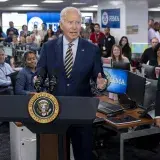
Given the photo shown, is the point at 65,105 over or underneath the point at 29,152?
over

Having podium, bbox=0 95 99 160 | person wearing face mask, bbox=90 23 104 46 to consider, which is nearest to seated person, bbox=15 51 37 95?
podium, bbox=0 95 99 160

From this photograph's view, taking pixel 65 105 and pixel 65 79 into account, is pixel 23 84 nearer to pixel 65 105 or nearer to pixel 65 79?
pixel 65 79

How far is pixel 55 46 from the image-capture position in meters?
2.29

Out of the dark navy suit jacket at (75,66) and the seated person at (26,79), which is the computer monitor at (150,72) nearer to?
the seated person at (26,79)

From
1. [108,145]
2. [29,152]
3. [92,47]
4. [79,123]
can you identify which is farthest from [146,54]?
[79,123]

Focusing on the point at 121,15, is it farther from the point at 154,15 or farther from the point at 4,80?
the point at 154,15

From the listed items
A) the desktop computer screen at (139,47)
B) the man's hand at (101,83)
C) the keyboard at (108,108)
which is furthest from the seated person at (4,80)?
the man's hand at (101,83)

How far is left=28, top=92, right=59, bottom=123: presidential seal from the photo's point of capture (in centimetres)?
149

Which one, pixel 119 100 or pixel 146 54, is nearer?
pixel 119 100

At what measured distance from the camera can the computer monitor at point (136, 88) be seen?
129 inches

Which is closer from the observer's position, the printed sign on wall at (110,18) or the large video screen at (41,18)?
the printed sign on wall at (110,18)

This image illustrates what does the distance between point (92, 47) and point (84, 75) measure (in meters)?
0.20

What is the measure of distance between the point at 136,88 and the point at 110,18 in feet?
31.0

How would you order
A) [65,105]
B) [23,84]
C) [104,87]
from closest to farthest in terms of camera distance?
[65,105] < [104,87] < [23,84]
